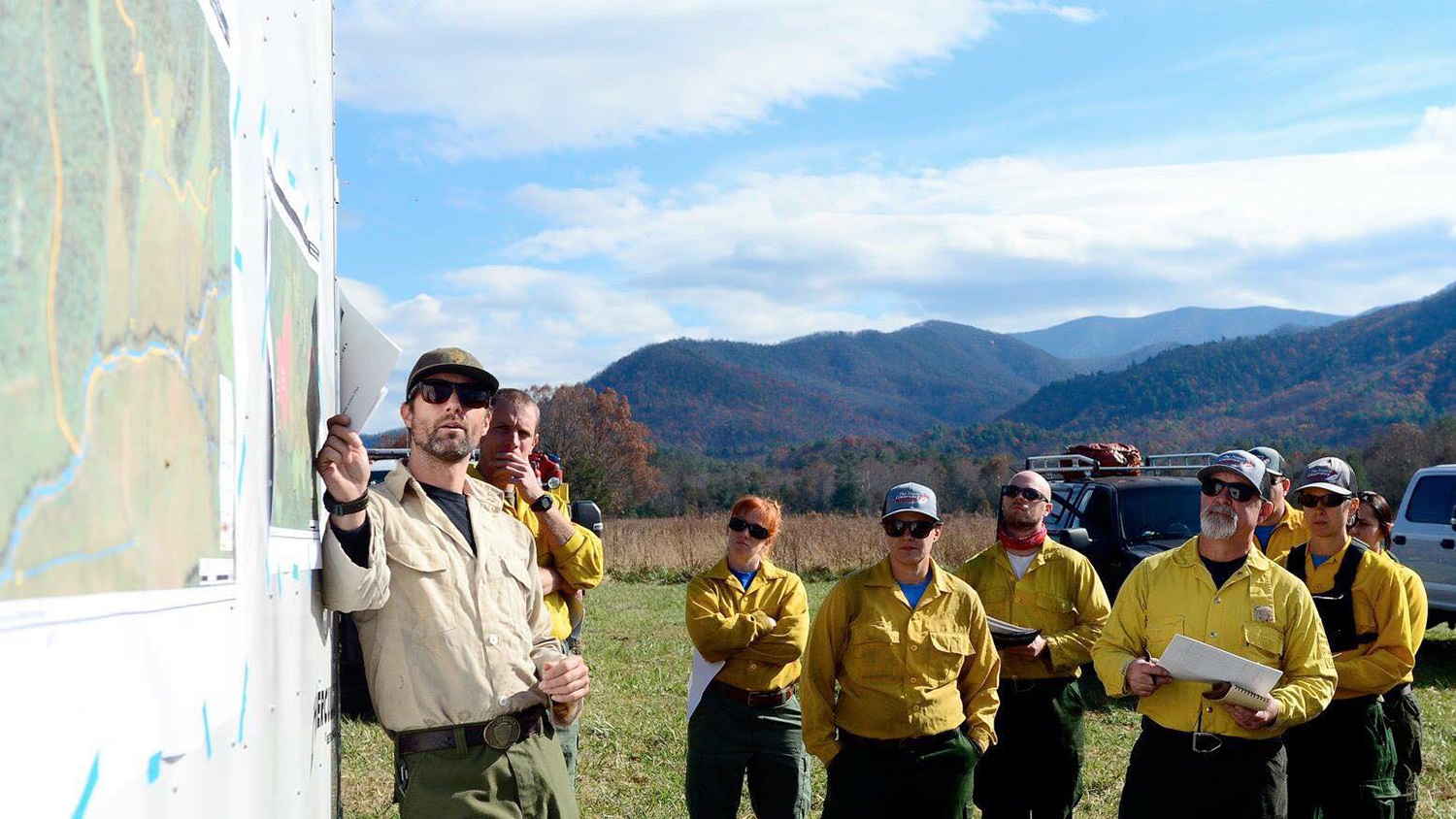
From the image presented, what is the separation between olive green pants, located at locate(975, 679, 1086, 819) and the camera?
5.48 m

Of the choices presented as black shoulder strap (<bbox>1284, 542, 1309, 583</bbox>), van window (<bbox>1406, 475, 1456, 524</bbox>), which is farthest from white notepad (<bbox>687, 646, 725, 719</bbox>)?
van window (<bbox>1406, 475, 1456, 524</bbox>)

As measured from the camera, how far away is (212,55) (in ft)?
5.02

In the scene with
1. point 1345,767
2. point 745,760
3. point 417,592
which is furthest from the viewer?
point 745,760

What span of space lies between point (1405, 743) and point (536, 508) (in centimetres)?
423

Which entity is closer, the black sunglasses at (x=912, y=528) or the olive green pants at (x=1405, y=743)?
the black sunglasses at (x=912, y=528)

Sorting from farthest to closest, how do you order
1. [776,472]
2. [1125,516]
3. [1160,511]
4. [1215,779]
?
[776,472], [1160,511], [1125,516], [1215,779]

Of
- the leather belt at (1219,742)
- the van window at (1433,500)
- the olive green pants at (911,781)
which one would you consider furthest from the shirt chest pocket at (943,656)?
the van window at (1433,500)

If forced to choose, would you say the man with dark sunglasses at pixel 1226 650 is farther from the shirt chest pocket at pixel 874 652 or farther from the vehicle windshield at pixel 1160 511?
the vehicle windshield at pixel 1160 511

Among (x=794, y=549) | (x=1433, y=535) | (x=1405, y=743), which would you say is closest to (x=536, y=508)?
(x=1405, y=743)

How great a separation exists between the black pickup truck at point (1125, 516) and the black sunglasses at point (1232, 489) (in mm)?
5896

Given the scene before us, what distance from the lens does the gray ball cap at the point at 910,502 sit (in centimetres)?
474

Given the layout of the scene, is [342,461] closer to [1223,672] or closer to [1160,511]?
[1223,672]

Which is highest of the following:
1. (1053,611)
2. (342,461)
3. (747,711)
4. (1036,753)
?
(342,461)

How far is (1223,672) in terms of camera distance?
4.05 m
